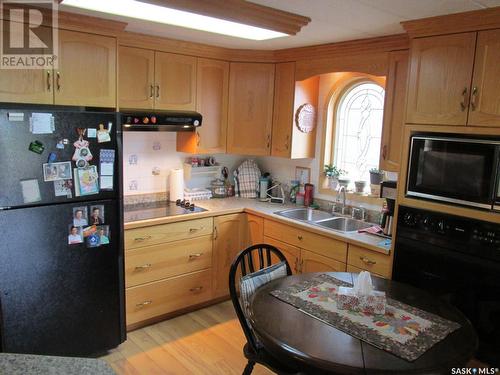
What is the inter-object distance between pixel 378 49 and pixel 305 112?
2.94 ft

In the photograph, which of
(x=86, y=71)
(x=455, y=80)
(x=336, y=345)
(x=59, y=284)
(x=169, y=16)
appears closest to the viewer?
(x=336, y=345)

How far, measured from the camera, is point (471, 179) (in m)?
2.33

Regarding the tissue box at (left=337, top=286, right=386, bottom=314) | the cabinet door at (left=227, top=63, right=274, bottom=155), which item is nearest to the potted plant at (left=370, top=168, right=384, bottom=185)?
the cabinet door at (left=227, top=63, right=274, bottom=155)

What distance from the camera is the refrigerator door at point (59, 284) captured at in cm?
242

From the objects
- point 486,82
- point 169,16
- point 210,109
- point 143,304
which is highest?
point 169,16

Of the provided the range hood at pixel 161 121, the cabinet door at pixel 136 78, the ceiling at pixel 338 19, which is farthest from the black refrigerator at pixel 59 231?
the ceiling at pixel 338 19

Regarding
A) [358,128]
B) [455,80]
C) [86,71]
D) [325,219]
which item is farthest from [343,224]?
[86,71]

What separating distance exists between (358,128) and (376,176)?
0.49m

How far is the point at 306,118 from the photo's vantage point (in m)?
3.74

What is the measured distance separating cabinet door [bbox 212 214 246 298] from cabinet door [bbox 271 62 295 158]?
691mm

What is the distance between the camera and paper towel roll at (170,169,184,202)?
374 centimetres

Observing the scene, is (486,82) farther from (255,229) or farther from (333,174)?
(255,229)

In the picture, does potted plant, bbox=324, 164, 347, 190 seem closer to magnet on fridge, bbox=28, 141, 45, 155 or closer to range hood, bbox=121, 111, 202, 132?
range hood, bbox=121, 111, 202, 132

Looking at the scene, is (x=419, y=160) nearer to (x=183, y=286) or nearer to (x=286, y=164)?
(x=286, y=164)
